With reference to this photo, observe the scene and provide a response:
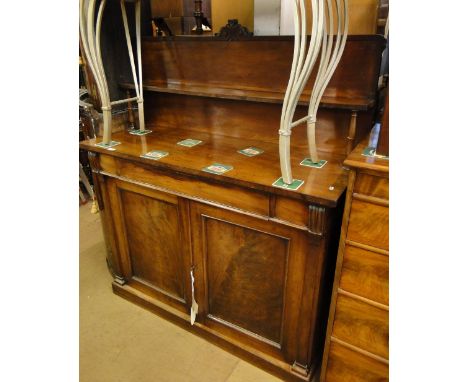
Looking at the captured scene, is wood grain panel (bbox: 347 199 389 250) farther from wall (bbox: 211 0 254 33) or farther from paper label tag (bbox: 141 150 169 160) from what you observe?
wall (bbox: 211 0 254 33)

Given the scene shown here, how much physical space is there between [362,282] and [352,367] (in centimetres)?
39

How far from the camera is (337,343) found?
4.09ft

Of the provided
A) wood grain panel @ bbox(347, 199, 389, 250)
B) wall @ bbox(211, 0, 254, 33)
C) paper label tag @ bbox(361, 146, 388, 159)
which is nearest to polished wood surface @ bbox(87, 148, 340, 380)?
wood grain panel @ bbox(347, 199, 389, 250)

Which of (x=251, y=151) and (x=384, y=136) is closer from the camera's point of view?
(x=384, y=136)

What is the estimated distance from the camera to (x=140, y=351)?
1.68m

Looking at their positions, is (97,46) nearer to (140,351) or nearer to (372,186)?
(372,186)

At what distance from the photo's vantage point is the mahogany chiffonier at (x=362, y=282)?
0.98 meters

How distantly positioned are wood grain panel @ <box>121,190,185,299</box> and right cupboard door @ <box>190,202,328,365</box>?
0.46 ft

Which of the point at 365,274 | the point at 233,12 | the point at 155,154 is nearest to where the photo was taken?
the point at 365,274

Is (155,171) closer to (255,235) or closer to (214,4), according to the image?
(255,235)

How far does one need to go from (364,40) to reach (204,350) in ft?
5.21

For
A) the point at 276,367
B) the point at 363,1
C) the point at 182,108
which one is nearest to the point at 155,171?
the point at 182,108

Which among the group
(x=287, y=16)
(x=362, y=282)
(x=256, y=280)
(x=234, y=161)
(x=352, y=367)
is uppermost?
(x=287, y=16)

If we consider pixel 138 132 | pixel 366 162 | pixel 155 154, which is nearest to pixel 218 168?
pixel 155 154
